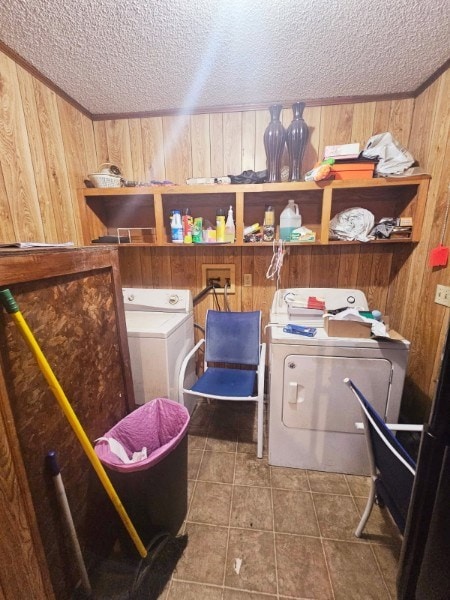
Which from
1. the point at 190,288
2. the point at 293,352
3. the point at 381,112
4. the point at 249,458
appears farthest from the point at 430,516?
the point at 381,112

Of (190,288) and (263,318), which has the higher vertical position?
(190,288)

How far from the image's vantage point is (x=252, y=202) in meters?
1.95

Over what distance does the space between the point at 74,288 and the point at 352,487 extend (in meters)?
1.82

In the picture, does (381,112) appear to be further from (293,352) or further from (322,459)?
(322,459)

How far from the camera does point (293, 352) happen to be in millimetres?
1458

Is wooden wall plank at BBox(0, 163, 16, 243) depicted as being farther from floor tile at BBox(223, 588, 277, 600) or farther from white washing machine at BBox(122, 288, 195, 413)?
floor tile at BBox(223, 588, 277, 600)

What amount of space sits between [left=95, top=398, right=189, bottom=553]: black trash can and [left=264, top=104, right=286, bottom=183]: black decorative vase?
1.62 meters

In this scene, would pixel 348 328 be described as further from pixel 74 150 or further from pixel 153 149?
pixel 74 150

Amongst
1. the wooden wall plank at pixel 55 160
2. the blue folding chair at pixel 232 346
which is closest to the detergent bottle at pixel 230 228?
the blue folding chair at pixel 232 346

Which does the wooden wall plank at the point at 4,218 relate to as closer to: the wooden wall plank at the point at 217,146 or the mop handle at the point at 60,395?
the mop handle at the point at 60,395

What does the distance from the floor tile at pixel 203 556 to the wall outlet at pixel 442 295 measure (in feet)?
5.57

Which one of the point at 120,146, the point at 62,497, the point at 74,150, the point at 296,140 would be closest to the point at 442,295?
the point at 296,140

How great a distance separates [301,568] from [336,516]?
329 mm

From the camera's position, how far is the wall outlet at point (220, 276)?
2.12 metres
